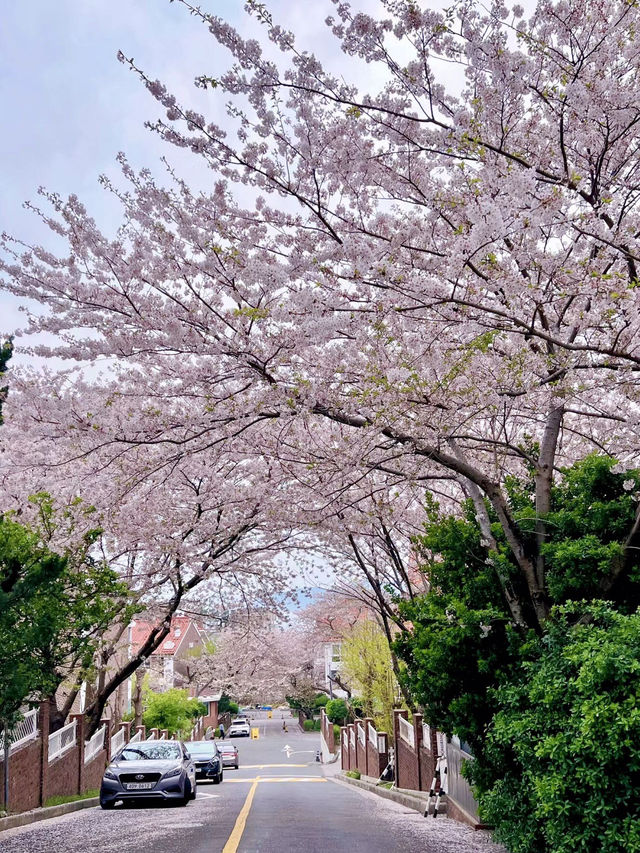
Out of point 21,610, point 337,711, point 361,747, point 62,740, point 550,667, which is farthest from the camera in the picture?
point 337,711

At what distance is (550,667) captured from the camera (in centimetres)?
636

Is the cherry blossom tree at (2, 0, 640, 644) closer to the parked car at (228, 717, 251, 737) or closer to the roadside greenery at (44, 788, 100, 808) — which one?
the roadside greenery at (44, 788, 100, 808)

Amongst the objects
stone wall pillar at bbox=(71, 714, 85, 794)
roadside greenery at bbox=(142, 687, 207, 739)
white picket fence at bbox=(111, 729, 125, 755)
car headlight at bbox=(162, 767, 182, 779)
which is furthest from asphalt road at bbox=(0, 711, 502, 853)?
roadside greenery at bbox=(142, 687, 207, 739)

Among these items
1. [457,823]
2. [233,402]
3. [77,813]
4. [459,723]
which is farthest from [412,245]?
[77,813]

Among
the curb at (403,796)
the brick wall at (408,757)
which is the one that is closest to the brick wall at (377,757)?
the curb at (403,796)

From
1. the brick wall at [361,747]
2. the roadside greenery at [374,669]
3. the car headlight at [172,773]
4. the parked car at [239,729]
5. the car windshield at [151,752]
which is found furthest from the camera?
the parked car at [239,729]

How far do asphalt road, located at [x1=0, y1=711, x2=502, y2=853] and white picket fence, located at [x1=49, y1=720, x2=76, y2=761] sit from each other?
55.3 inches

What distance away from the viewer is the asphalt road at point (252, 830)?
27.9 feet

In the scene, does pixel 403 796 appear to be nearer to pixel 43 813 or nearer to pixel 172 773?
pixel 172 773

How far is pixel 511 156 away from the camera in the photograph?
235 inches

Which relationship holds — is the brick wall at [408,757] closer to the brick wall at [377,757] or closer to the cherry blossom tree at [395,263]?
the brick wall at [377,757]

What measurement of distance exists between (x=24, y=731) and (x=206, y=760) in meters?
11.6

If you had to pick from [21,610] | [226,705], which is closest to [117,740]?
[21,610]

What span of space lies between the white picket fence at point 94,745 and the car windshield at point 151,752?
318 cm
